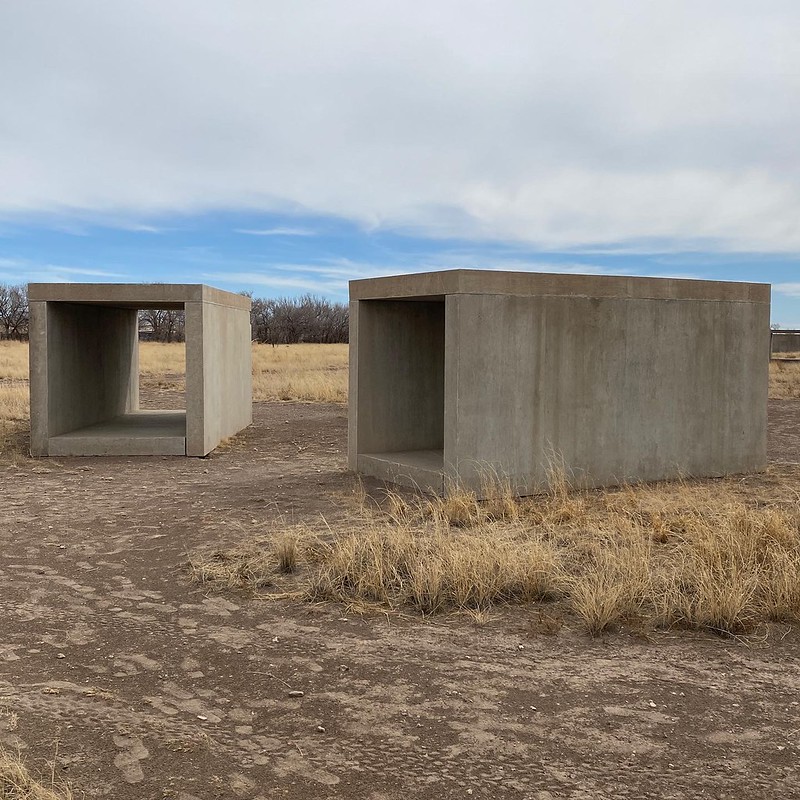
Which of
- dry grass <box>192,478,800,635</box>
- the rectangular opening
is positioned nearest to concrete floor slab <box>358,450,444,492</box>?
the rectangular opening

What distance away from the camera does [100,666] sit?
15.3ft

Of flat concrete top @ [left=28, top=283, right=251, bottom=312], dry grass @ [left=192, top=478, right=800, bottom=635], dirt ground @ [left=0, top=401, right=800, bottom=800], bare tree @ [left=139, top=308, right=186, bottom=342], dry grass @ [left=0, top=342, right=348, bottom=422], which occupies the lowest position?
dirt ground @ [left=0, top=401, right=800, bottom=800]

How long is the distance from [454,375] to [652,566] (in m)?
3.36

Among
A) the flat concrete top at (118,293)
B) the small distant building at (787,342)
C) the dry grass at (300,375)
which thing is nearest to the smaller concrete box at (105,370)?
the flat concrete top at (118,293)

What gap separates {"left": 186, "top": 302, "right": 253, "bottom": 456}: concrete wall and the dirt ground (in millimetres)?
5702

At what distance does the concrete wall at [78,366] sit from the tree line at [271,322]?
1687 inches

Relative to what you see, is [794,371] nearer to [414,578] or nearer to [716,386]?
[716,386]

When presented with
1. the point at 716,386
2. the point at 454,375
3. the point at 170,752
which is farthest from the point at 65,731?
the point at 716,386

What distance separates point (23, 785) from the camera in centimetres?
334

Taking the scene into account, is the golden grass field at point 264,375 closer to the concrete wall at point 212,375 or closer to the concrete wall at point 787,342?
the concrete wall at point 212,375

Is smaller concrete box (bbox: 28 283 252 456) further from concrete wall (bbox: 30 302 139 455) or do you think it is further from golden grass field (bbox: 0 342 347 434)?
golden grass field (bbox: 0 342 347 434)

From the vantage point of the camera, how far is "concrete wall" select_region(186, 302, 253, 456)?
12297 mm

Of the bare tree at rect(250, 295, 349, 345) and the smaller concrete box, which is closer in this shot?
the smaller concrete box

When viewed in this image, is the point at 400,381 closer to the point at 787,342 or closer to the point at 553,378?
the point at 553,378
